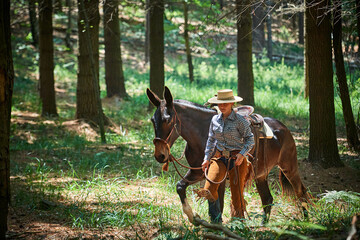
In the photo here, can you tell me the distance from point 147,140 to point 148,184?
12.9ft

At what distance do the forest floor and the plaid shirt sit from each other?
147cm

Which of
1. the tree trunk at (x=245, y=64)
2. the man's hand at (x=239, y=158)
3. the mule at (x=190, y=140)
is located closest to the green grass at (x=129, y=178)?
the mule at (x=190, y=140)

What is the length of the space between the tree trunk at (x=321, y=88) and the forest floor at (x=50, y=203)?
1.17 ft

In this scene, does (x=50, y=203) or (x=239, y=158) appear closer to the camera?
(x=239, y=158)

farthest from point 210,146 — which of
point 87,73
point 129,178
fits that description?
point 87,73

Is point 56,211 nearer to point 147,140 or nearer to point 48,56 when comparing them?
point 147,140

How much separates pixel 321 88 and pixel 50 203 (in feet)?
19.7

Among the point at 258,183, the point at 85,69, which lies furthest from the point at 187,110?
the point at 85,69

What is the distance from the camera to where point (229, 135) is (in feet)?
17.7

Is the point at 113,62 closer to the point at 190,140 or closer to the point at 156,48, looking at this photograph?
the point at 156,48

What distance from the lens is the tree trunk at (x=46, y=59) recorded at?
14.8m

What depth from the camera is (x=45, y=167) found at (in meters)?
8.93

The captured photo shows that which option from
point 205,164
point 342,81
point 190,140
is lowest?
point 205,164

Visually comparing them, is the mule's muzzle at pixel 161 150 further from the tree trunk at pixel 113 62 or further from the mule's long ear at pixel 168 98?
the tree trunk at pixel 113 62
